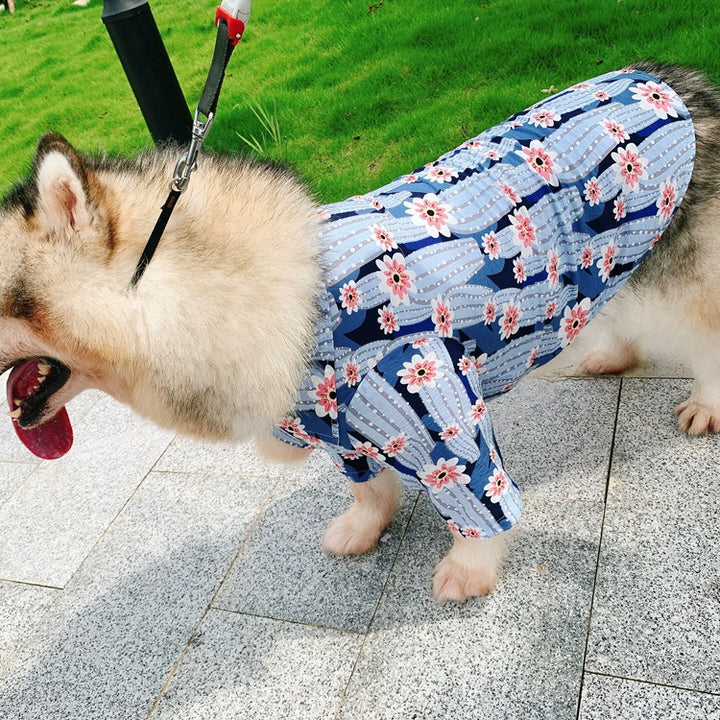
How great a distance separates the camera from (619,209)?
2314 mm

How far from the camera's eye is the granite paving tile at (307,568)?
255cm

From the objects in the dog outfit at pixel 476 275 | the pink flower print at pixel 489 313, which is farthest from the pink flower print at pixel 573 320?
the pink flower print at pixel 489 313

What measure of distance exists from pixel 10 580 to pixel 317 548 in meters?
1.28

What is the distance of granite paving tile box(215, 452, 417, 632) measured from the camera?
255 cm

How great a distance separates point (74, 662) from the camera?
8.49 feet

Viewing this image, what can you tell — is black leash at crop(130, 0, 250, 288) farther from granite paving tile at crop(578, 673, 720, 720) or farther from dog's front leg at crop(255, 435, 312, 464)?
granite paving tile at crop(578, 673, 720, 720)

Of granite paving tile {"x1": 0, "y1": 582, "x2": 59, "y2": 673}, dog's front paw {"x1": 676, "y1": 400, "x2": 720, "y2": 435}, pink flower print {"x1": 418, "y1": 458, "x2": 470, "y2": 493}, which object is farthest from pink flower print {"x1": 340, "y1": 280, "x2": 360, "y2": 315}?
granite paving tile {"x1": 0, "y1": 582, "x2": 59, "y2": 673}

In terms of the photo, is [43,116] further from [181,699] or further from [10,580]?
[181,699]

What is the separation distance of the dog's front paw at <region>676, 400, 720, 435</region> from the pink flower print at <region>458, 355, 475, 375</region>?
1.17 metres


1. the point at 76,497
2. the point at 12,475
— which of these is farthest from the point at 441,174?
the point at 12,475

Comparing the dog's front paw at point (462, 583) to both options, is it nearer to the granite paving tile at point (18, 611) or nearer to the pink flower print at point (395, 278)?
the pink flower print at point (395, 278)

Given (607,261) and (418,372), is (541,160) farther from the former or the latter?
(418,372)

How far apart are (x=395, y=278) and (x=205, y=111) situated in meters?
0.64

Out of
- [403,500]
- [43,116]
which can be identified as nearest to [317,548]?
[403,500]
